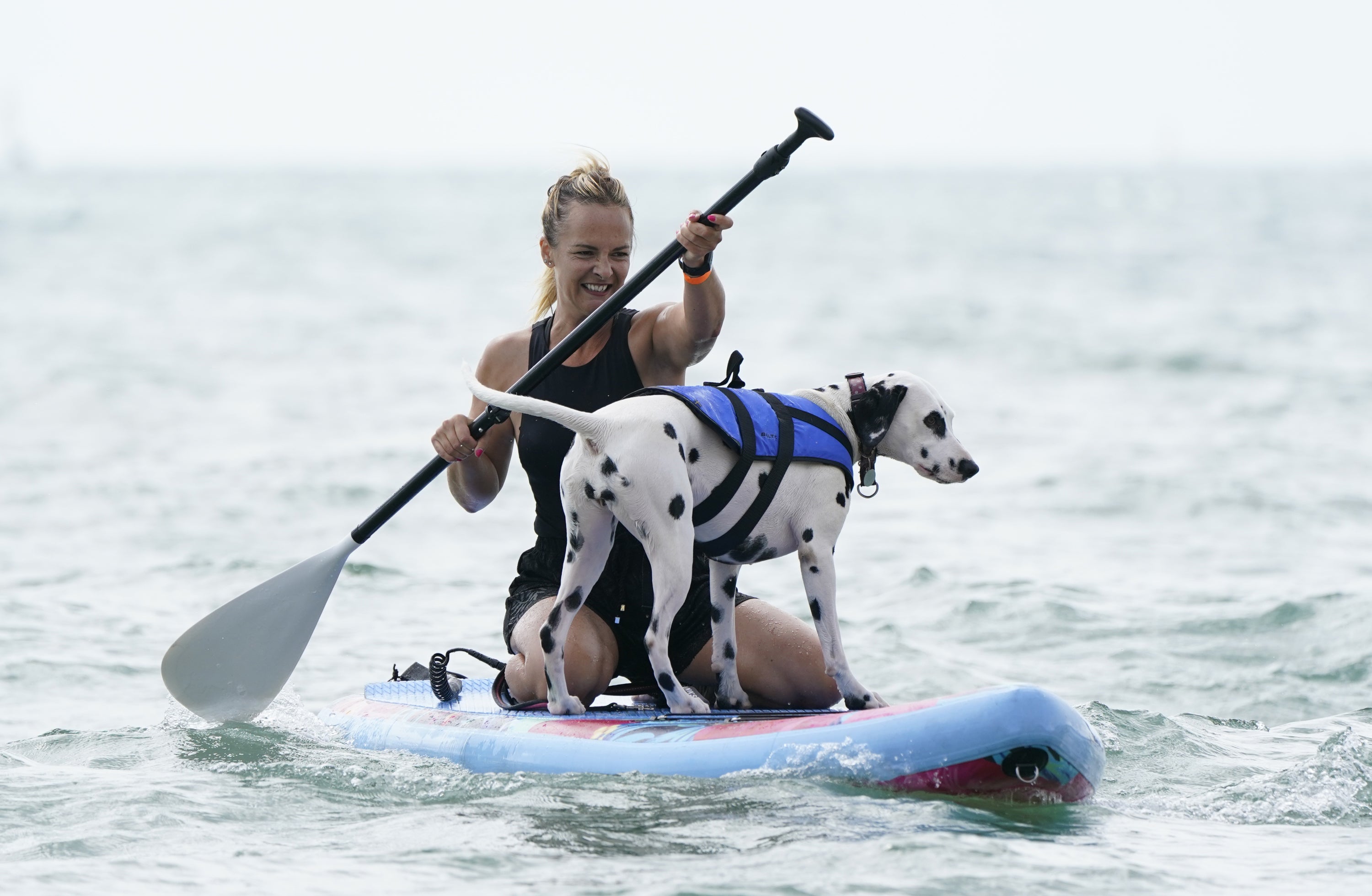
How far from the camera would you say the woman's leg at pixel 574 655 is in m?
4.39

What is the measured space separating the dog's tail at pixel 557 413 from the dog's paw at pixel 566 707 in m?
0.87

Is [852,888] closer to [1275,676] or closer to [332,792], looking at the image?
[332,792]

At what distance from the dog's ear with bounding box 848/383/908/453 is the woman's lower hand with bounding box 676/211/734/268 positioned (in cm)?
62

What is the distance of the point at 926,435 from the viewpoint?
164 inches

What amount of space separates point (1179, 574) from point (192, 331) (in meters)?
15.6

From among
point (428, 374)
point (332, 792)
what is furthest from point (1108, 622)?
point (428, 374)

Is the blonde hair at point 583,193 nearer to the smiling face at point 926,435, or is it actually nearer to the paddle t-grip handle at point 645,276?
the paddle t-grip handle at point 645,276

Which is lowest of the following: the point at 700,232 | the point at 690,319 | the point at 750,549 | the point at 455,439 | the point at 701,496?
the point at 750,549

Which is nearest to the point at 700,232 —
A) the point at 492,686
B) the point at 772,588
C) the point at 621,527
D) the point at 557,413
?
the point at 557,413

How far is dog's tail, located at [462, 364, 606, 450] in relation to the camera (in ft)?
12.8

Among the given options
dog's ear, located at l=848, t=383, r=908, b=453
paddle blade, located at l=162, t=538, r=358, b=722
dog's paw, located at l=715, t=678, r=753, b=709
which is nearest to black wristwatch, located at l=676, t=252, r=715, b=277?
dog's ear, located at l=848, t=383, r=908, b=453

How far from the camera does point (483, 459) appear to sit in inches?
190

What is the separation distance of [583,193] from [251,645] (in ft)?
6.88

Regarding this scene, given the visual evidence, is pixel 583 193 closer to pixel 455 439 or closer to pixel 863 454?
pixel 455 439
